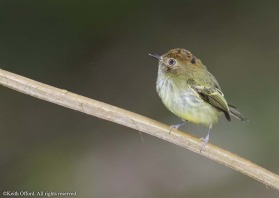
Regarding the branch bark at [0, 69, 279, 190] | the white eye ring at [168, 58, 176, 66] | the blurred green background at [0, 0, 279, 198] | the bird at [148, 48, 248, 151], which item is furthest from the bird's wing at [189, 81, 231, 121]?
the blurred green background at [0, 0, 279, 198]

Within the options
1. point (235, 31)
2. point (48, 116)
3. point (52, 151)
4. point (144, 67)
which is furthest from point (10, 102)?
point (235, 31)

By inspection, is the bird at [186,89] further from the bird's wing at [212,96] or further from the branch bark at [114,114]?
the branch bark at [114,114]

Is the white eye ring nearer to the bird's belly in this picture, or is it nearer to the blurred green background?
the bird's belly

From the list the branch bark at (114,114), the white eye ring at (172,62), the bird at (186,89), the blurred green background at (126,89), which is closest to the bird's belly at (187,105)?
the bird at (186,89)

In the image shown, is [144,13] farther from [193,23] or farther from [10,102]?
[10,102]

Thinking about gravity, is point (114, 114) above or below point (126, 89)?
below

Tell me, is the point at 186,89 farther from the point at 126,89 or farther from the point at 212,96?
the point at 126,89

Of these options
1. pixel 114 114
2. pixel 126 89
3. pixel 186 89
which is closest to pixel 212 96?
pixel 186 89
